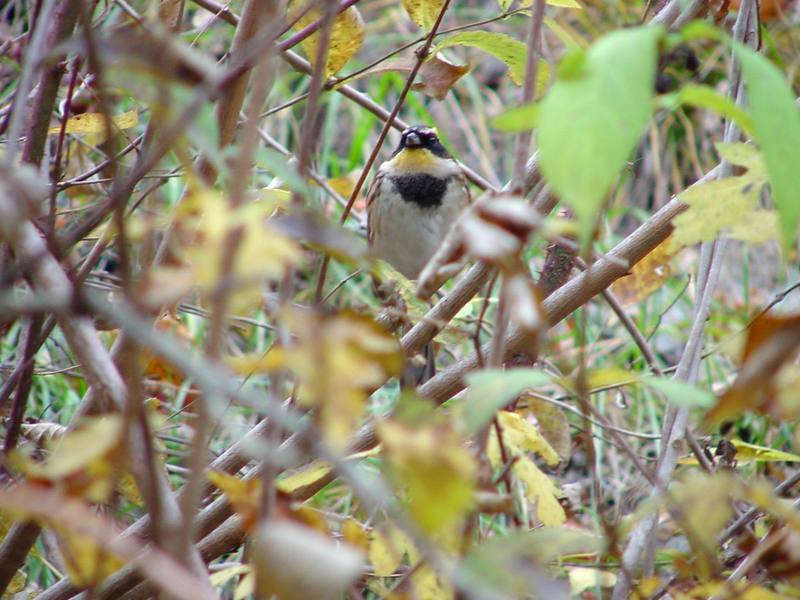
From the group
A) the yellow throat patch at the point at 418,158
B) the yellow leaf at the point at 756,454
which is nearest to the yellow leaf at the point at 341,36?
the yellow leaf at the point at 756,454

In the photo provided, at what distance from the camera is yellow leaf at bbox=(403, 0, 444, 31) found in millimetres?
1504

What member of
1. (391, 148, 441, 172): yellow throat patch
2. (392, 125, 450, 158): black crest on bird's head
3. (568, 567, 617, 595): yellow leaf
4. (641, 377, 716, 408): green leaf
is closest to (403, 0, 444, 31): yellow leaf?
(568, 567, 617, 595): yellow leaf

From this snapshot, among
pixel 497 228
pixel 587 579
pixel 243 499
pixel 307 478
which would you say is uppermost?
pixel 497 228

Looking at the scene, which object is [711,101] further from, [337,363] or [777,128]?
[337,363]

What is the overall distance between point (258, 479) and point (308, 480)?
0.22 meters

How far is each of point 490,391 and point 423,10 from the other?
99 cm

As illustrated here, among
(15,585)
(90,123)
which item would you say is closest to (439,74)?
(90,123)

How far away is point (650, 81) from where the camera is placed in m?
0.58

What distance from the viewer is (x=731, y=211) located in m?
0.83

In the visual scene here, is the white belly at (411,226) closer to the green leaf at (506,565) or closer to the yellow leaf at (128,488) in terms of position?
the yellow leaf at (128,488)

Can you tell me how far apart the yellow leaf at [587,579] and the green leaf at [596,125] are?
3.37 ft

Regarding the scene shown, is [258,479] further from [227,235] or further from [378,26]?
[378,26]

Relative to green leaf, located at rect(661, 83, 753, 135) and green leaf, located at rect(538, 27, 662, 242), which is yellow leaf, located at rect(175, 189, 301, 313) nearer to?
green leaf, located at rect(538, 27, 662, 242)

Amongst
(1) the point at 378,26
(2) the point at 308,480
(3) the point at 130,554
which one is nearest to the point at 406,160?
(1) the point at 378,26
